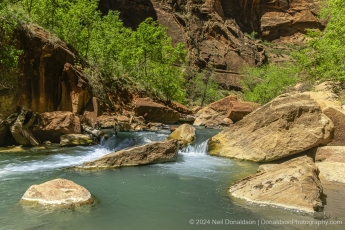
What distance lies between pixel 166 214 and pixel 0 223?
12.0ft

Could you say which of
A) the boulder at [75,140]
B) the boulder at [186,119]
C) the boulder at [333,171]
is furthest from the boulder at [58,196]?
the boulder at [186,119]

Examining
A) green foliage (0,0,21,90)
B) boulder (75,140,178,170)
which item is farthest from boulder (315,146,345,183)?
green foliage (0,0,21,90)

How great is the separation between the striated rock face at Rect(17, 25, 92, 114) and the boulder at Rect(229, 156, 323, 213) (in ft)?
46.6

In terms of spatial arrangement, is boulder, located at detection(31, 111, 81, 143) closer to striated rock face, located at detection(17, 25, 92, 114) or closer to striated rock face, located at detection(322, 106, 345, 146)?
striated rock face, located at detection(17, 25, 92, 114)

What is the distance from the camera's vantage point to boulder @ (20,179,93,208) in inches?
288

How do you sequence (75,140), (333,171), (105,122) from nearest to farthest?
(333,171)
(75,140)
(105,122)

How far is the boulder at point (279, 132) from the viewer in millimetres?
12562

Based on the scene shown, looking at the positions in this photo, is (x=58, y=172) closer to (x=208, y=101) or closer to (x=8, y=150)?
(x=8, y=150)

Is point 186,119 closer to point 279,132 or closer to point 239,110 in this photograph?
point 239,110

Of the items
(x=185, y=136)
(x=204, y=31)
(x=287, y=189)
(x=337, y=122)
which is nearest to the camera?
(x=287, y=189)

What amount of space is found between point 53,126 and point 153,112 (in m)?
12.8

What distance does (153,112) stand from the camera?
92.8ft

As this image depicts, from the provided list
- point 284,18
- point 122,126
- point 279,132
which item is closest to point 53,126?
point 122,126

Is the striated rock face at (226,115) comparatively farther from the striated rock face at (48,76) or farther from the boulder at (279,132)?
the boulder at (279,132)
